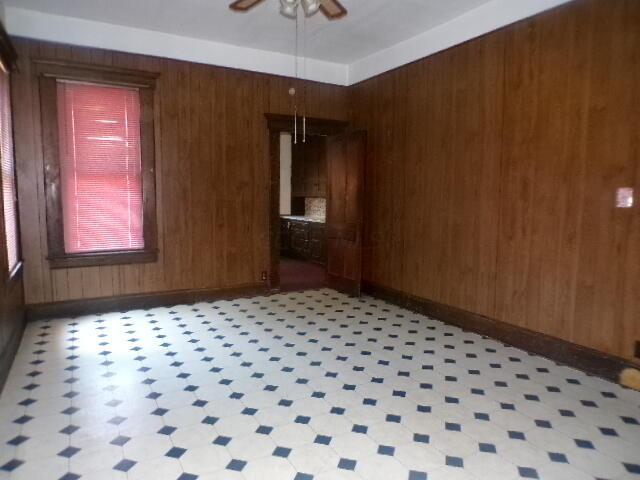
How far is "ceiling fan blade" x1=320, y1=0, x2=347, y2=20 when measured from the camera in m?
3.04

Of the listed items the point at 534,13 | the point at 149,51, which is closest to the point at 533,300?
the point at 534,13

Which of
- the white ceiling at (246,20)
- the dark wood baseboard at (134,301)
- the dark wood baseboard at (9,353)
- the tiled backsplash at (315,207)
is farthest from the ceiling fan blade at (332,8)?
the tiled backsplash at (315,207)

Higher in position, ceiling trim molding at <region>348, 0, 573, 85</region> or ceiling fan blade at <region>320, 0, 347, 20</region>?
ceiling trim molding at <region>348, 0, 573, 85</region>

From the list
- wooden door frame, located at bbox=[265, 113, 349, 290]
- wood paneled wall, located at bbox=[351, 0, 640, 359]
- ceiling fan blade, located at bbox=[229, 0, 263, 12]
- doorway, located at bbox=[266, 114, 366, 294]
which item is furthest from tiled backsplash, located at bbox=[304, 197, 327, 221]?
ceiling fan blade, located at bbox=[229, 0, 263, 12]

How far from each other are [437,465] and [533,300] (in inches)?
92.3

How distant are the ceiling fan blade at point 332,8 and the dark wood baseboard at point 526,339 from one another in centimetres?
332

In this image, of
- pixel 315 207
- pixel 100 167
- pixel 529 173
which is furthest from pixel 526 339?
pixel 315 207

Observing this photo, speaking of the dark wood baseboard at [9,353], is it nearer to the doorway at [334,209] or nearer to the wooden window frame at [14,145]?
the wooden window frame at [14,145]

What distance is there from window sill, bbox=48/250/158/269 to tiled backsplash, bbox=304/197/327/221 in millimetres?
4474

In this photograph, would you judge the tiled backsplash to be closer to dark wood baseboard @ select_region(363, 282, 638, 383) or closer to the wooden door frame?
the wooden door frame

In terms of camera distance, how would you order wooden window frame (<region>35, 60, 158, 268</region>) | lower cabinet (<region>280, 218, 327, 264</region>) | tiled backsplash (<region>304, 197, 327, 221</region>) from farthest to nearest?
tiled backsplash (<region>304, 197, 327, 221</region>)
lower cabinet (<region>280, 218, 327, 264</region>)
wooden window frame (<region>35, 60, 158, 268</region>)

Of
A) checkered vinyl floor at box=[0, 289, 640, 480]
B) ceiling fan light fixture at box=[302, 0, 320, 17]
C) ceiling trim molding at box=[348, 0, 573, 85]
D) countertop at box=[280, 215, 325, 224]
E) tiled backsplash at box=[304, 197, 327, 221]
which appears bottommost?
checkered vinyl floor at box=[0, 289, 640, 480]

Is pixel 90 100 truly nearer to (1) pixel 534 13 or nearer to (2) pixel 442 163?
(2) pixel 442 163

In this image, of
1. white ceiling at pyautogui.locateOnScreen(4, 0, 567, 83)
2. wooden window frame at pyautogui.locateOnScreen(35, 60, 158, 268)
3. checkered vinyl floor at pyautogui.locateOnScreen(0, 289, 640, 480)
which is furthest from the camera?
wooden window frame at pyautogui.locateOnScreen(35, 60, 158, 268)
